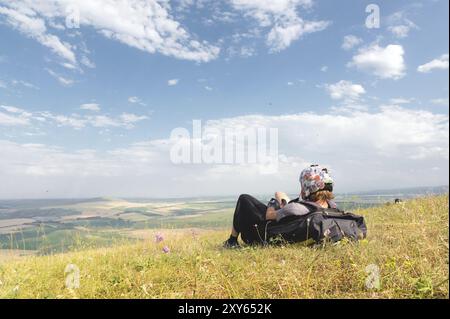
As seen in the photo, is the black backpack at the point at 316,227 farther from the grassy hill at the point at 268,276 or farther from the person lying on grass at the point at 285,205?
the grassy hill at the point at 268,276

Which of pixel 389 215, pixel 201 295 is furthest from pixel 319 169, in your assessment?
pixel 389 215

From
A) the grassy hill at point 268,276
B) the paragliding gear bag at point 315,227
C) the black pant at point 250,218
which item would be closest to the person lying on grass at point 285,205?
the black pant at point 250,218

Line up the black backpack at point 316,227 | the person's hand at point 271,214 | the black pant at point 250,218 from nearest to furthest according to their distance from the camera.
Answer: the black backpack at point 316,227 < the person's hand at point 271,214 < the black pant at point 250,218

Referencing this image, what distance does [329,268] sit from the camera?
4.45 meters

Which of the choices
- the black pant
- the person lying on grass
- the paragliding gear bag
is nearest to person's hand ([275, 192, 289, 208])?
the person lying on grass

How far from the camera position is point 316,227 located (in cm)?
609

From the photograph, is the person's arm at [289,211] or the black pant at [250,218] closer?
the person's arm at [289,211]

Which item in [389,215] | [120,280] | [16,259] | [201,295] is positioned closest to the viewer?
[201,295]

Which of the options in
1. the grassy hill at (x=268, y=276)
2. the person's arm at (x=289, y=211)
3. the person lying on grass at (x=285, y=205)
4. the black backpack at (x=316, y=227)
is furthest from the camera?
the person lying on grass at (x=285, y=205)

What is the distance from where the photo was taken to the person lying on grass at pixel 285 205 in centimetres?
655

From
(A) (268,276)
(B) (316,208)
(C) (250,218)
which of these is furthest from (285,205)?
(A) (268,276)

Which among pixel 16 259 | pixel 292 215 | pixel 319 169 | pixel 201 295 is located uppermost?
pixel 319 169

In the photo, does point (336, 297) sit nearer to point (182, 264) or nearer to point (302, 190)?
point (182, 264)
